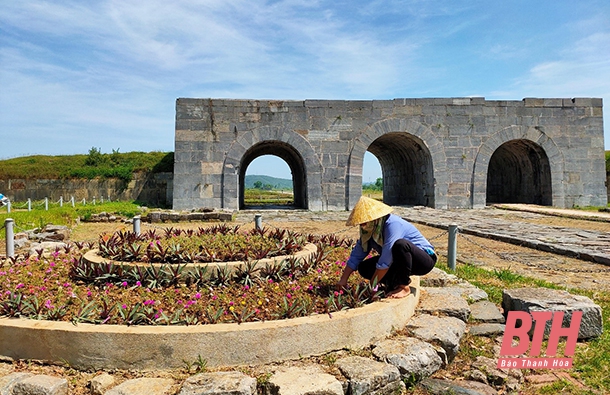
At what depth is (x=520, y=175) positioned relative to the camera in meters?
19.8

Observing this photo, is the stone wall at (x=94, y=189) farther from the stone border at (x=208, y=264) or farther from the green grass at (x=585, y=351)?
the green grass at (x=585, y=351)

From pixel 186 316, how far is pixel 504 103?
16.6 meters

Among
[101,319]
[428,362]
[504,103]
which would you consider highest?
[504,103]

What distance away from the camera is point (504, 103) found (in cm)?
1708

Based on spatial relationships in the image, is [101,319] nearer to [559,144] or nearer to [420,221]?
[420,221]

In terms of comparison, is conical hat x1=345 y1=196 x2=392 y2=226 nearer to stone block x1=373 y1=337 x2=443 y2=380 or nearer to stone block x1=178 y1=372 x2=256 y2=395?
stone block x1=373 y1=337 x2=443 y2=380

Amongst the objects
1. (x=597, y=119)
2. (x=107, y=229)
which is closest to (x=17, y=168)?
(x=107, y=229)

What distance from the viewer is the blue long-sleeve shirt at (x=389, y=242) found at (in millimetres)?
4133

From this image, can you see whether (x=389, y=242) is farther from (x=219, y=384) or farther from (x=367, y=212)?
(x=219, y=384)

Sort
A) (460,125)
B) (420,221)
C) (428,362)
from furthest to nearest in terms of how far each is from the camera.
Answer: (460,125) → (420,221) → (428,362)

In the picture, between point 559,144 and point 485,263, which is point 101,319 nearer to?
point 485,263

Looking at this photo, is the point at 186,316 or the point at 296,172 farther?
the point at 296,172

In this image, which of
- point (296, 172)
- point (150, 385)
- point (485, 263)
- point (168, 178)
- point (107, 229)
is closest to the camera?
point (150, 385)

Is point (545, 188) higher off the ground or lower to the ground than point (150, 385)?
higher
